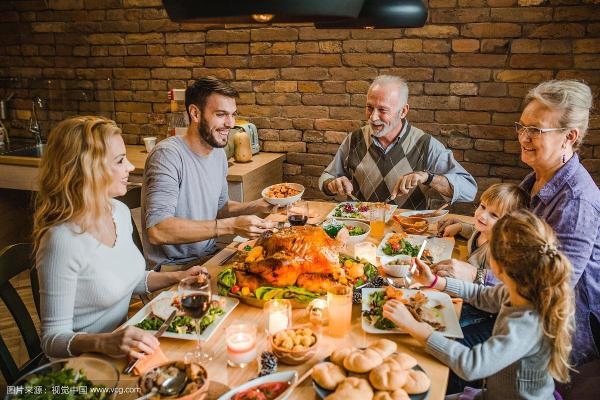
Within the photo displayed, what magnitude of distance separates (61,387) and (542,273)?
4.25ft

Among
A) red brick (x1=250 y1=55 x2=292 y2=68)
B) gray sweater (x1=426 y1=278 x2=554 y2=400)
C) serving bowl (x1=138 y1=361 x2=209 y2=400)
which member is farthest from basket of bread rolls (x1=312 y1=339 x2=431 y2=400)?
red brick (x1=250 y1=55 x2=292 y2=68)

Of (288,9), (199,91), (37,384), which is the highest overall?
(288,9)

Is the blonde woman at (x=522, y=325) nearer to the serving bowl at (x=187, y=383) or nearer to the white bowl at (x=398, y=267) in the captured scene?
the white bowl at (x=398, y=267)

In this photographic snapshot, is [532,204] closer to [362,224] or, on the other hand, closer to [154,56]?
[362,224]

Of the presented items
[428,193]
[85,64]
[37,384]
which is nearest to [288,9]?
[37,384]

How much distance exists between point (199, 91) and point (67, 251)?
1.26 meters

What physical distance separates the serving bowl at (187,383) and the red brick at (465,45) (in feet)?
9.80

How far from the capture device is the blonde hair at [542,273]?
138 centimetres

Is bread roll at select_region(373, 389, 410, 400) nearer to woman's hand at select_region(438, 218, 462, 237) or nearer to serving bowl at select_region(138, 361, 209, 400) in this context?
serving bowl at select_region(138, 361, 209, 400)

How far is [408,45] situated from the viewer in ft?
11.7

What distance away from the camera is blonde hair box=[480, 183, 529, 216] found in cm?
207

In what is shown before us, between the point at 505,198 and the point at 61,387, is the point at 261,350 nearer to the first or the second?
the point at 61,387

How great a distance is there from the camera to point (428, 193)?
316 cm

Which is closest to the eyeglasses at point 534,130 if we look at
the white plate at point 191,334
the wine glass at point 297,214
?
the wine glass at point 297,214
